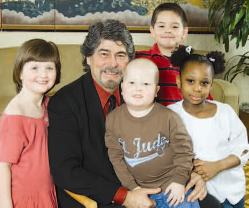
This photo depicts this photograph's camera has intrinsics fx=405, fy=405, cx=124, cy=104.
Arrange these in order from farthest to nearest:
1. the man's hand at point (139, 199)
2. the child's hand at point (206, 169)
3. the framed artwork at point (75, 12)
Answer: the framed artwork at point (75, 12) < the child's hand at point (206, 169) < the man's hand at point (139, 199)

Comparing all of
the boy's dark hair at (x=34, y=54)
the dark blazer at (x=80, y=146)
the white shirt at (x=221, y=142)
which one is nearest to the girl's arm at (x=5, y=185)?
A: the dark blazer at (x=80, y=146)

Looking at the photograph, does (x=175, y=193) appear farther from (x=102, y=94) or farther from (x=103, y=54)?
(x=103, y=54)

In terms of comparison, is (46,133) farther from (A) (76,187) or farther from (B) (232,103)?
(B) (232,103)

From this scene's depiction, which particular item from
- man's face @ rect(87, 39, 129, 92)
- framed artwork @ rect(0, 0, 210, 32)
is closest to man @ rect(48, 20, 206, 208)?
man's face @ rect(87, 39, 129, 92)

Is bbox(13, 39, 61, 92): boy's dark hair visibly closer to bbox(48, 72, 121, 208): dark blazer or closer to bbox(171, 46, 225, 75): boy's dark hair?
bbox(48, 72, 121, 208): dark blazer

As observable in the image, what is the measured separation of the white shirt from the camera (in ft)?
5.81

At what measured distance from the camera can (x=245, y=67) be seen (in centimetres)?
477

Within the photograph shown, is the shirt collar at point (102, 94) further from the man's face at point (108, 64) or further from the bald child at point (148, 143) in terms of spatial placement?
the bald child at point (148, 143)

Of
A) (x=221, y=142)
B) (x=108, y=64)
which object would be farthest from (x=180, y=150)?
(x=108, y=64)

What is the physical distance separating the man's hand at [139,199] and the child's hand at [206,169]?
0.68 ft

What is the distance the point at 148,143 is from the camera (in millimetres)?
1682

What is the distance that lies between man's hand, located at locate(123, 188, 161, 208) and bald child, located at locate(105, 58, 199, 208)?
4cm

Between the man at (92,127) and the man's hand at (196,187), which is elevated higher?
the man at (92,127)

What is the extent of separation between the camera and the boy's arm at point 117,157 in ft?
5.61
